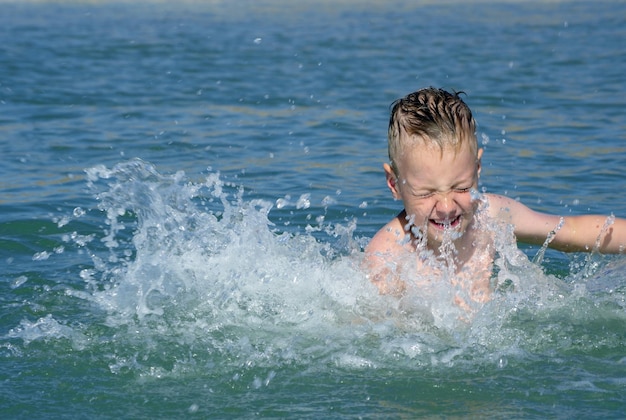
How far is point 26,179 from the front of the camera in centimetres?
774

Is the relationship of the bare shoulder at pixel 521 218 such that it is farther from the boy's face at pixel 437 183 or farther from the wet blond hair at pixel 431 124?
the wet blond hair at pixel 431 124

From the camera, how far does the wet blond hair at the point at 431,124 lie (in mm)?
4172

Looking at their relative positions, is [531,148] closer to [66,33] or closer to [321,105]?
[321,105]

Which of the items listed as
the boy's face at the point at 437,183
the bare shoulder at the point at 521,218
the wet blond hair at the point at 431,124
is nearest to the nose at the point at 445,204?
the boy's face at the point at 437,183

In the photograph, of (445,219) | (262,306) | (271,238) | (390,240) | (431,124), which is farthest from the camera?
(271,238)

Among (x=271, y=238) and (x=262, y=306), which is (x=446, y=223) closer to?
(x=262, y=306)

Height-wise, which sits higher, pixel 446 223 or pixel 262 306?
pixel 446 223

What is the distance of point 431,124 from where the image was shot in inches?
164

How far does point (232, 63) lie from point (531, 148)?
570 cm

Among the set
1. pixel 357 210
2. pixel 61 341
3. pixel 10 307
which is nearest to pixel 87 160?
pixel 357 210

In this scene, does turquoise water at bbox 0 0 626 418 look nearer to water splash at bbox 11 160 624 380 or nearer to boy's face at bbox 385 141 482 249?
water splash at bbox 11 160 624 380

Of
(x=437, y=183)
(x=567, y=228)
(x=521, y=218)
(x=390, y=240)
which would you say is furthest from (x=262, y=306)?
(x=567, y=228)

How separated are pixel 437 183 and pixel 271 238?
4.20 feet

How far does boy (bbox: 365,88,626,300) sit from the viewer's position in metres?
4.20
